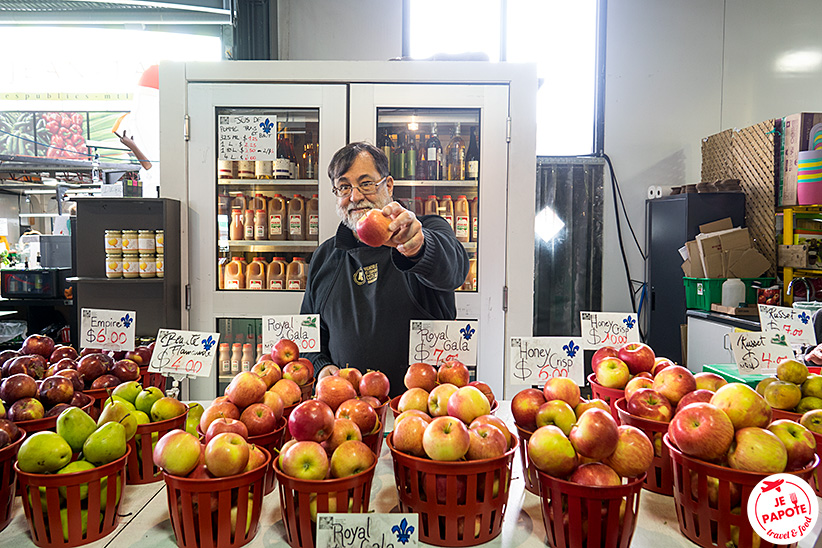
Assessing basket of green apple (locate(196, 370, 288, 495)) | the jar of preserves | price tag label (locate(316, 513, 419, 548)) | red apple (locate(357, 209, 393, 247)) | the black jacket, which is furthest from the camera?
the jar of preserves

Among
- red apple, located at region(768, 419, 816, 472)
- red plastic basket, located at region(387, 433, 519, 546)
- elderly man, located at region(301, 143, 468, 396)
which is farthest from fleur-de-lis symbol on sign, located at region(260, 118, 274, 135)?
red apple, located at region(768, 419, 816, 472)

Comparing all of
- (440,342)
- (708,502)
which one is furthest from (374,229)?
(708,502)

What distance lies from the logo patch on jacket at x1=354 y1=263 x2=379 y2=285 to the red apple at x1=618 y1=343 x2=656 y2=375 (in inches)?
40.0

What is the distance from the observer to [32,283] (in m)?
4.32

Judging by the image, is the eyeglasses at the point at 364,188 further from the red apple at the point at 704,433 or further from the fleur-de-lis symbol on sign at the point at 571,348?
the red apple at the point at 704,433

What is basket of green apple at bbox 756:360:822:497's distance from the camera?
128cm

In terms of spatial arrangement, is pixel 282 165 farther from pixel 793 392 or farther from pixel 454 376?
pixel 793 392

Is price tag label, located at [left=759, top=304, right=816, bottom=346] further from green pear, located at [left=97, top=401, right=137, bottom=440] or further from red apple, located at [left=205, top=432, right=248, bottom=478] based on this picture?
green pear, located at [left=97, top=401, right=137, bottom=440]

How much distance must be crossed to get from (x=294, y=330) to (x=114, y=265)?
4.96 feet

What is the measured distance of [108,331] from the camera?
5.77 feet

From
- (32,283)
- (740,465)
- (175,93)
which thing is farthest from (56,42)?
(740,465)

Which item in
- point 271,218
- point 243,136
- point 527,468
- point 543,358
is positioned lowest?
point 527,468

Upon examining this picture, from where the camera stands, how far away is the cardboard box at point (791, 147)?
3.83 meters

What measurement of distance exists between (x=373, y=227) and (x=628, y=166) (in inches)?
160
